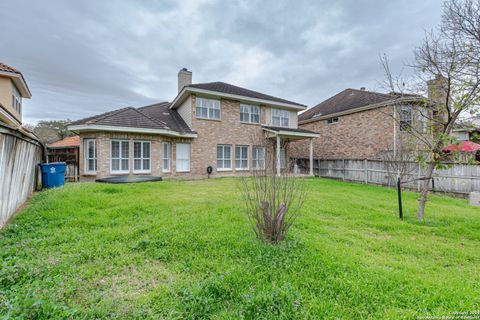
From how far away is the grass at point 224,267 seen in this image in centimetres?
240

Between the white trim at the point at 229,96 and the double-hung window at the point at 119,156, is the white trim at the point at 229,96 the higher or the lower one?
the higher one

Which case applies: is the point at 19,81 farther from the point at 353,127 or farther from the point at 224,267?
the point at 353,127

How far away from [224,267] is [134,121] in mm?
12188

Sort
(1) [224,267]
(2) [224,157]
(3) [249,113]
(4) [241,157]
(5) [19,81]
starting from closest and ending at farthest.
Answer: (1) [224,267] < (5) [19,81] < (2) [224,157] < (4) [241,157] < (3) [249,113]

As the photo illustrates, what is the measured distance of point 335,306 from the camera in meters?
2.41

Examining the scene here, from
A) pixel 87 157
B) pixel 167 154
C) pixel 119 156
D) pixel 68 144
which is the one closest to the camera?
pixel 87 157

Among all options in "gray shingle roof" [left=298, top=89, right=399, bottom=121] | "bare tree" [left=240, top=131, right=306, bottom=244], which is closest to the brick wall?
"gray shingle roof" [left=298, top=89, right=399, bottom=121]

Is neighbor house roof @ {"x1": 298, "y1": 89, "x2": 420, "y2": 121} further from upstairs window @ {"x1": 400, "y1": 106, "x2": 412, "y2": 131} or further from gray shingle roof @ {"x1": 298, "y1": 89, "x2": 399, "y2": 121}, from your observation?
upstairs window @ {"x1": 400, "y1": 106, "x2": 412, "y2": 131}

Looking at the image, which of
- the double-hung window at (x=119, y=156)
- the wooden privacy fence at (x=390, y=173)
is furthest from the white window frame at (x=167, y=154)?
the wooden privacy fence at (x=390, y=173)

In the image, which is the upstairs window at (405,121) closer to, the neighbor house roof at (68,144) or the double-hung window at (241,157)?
the double-hung window at (241,157)

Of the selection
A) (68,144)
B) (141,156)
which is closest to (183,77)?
(141,156)

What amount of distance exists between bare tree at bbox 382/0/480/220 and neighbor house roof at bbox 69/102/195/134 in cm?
1184

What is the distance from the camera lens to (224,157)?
16547 mm

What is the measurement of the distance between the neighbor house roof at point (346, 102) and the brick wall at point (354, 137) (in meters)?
0.61
